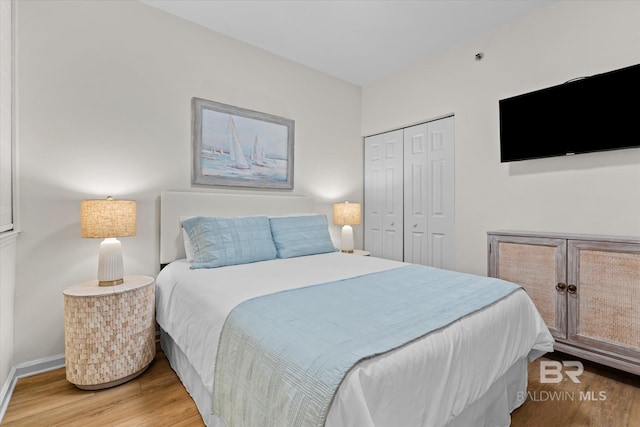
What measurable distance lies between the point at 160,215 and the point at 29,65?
130 centimetres

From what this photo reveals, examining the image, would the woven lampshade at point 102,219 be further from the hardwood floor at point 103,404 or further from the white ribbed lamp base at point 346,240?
the white ribbed lamp base at point 346,240

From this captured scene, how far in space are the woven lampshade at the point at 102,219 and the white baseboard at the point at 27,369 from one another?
946mm

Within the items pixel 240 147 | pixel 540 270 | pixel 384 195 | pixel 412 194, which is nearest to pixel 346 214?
pixel 384 195

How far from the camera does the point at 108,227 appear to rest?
6.51ft

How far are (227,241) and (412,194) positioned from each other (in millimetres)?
2234

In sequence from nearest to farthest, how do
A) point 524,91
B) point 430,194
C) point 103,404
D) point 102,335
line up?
point 103,404
point 102,335
point 524,91
point 430,194

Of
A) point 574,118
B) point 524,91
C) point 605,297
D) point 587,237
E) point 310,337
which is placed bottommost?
point 605,297

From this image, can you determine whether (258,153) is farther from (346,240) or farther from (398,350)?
(398,350)

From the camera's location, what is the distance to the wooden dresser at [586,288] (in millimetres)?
1885

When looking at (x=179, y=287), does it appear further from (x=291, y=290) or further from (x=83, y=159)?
→ (x=83, y=159)

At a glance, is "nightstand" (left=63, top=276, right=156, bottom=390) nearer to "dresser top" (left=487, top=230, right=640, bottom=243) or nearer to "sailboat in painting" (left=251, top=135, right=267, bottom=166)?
"sailboat in painting" (left=251, top=135, right=267, bottom=166)

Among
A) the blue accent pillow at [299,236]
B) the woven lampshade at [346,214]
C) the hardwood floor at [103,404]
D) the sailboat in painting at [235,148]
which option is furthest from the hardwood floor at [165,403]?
the woven lampshade at [346,214]

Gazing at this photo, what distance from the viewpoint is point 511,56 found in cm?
271

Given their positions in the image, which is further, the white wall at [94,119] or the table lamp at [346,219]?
the table lamp at [346,219]
